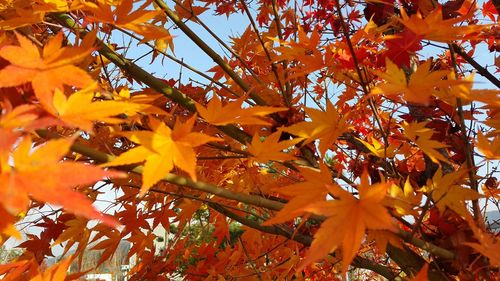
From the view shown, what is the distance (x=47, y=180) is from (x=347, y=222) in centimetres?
30

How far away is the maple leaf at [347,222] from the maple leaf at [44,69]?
1.00ft

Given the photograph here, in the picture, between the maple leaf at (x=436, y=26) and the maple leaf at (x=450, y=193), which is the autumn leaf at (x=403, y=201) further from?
the maple leaf at (x=436, y=26)

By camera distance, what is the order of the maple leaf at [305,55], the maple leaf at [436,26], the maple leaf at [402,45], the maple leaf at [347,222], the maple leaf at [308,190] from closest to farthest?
the maple leaf at [347,222]
the maple leaf at [308,190]
the maple leaf at [436,26]
the maple leaf at [402,45]
the maple leaf at [305,55]

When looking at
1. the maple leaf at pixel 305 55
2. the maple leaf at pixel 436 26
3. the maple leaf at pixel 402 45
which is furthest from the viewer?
the maple leaf at pixel 305 55

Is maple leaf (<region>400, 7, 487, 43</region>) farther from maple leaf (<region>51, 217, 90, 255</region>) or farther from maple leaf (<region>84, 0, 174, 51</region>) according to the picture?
maple leaf (<region>51, 217, 90, 255</region>)

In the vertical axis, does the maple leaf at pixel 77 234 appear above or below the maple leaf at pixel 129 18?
below

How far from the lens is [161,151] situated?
491 mm

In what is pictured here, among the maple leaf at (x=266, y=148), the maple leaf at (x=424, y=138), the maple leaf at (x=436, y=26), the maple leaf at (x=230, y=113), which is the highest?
the maple leaf at (x=436, y=26)

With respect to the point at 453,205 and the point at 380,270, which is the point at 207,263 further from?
the point at 453,205

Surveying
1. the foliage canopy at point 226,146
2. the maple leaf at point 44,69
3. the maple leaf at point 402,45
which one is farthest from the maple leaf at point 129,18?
the maple leaf at point 402,45

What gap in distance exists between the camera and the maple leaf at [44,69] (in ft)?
1.50

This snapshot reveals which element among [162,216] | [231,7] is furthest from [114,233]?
[231,7]

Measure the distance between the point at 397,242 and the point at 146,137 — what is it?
390 millimetres

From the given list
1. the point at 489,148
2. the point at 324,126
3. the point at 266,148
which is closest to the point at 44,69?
the point at 266,148
